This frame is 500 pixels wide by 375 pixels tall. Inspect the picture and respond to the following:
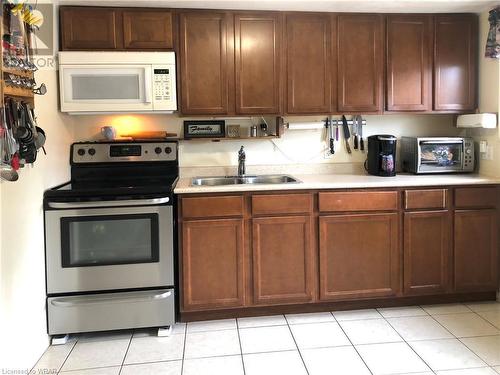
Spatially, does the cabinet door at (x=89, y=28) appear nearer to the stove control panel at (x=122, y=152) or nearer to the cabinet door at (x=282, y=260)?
the stove control panel at (x=122, y=152)

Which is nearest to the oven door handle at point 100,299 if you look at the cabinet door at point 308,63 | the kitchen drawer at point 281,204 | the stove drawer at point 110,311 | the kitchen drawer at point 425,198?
the stove drawer at point 110,311

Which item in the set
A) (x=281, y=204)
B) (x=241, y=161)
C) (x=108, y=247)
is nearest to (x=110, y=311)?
(x=108, y=247)

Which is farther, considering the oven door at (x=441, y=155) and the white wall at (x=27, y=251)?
the oven door at (x=441, y=155)

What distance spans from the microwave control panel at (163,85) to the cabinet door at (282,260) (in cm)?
101

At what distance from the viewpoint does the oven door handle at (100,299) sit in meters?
2.51

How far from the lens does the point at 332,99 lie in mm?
3070

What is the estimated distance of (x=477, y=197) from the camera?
2.91 m

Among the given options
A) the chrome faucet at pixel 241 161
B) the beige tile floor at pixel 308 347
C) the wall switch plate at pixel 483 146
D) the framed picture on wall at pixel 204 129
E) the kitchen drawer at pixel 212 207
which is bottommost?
the beige tile floor at pixel 308 347

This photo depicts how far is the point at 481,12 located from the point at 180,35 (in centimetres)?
222

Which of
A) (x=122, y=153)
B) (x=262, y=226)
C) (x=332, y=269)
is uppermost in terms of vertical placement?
(x=122, y=153)

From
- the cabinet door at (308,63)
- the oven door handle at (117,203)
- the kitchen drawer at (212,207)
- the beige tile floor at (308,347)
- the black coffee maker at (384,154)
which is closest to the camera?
the beige tile floor at (308,347)

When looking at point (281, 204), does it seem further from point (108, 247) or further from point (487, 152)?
point (487, 152)

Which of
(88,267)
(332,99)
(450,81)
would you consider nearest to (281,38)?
(332,99)

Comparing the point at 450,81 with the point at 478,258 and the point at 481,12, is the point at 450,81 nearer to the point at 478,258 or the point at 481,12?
the point at 481,12
